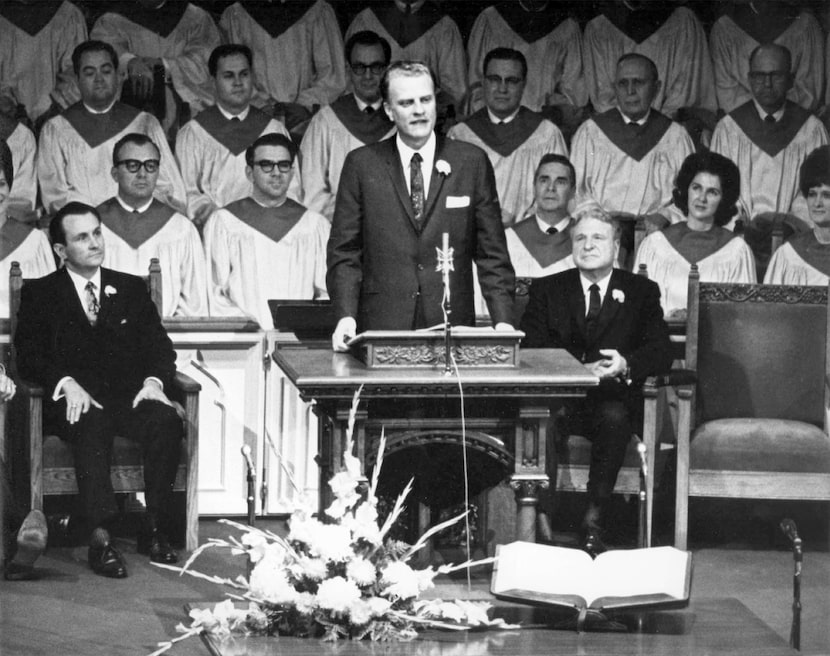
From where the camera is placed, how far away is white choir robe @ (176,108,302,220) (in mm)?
6777

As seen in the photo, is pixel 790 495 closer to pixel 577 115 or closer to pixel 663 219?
pixel 663 219

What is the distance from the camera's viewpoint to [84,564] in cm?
586

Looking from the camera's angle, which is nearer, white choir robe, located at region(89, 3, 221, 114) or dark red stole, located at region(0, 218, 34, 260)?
dark red stole, located at region(0, 218, 34, 260)

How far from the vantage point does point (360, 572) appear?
3.36 metres

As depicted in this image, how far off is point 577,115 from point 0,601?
3.43m

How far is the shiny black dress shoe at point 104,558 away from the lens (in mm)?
5656

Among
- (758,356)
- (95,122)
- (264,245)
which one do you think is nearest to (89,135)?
(95,122)

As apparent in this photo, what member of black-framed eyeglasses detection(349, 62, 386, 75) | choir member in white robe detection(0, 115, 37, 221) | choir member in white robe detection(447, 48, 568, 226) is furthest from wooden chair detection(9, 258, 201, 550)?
choir member in white robe detection(447, 48, 568, 226)

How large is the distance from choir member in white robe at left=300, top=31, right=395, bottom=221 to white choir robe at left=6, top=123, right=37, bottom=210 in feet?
3.94

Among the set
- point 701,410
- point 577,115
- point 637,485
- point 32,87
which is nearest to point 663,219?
point 577,115

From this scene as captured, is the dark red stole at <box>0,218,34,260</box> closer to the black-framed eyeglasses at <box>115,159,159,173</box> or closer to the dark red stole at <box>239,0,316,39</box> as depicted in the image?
the black-framed eyeglasses at <box>115,159,159,173</box>

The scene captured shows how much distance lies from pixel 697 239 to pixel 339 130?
1.74 m

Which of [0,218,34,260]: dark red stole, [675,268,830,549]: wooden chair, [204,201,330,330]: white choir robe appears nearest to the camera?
[675,268,830,549]: wooden chair

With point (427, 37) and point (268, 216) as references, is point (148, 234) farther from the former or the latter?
point (427, 37)
